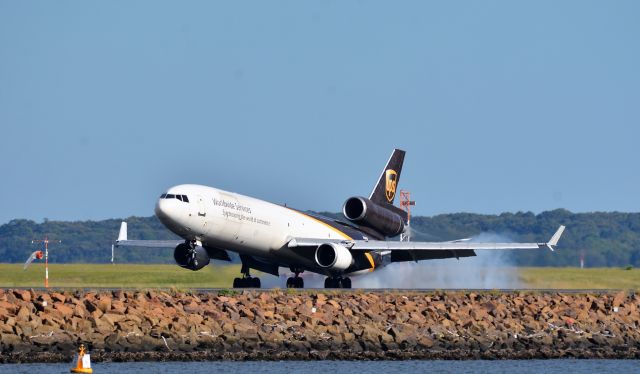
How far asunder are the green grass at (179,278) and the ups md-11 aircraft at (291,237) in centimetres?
361

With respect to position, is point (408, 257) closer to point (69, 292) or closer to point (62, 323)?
point (69, 292)

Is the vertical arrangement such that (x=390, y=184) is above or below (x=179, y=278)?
above

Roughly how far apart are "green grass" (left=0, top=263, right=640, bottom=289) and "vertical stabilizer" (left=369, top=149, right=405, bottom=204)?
26.3 ft

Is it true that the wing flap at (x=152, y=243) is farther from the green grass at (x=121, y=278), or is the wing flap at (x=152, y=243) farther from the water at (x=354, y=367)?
the water at (x=354, y=367)

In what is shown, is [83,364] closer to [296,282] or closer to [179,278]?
[296,282]

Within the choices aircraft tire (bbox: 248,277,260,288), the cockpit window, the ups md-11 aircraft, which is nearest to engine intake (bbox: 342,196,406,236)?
the ups md-11 aircraft

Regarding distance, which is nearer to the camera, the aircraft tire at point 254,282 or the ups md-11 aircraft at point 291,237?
the ups md-11 aircraft at point 291,237

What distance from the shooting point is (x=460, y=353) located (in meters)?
46.1

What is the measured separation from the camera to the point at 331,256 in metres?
66.9

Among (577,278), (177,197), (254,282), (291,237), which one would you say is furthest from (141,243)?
(577,278)

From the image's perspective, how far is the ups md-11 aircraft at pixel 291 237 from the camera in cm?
6106

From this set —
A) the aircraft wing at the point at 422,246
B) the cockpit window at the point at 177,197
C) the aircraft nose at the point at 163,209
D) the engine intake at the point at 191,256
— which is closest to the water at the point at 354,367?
the aircraft nose at the point at 163,209

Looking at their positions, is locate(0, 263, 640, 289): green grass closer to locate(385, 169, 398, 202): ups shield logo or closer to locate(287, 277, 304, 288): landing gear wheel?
locate(287, 277, 304, 288): landing gear wheel

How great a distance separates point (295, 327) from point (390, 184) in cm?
3098
